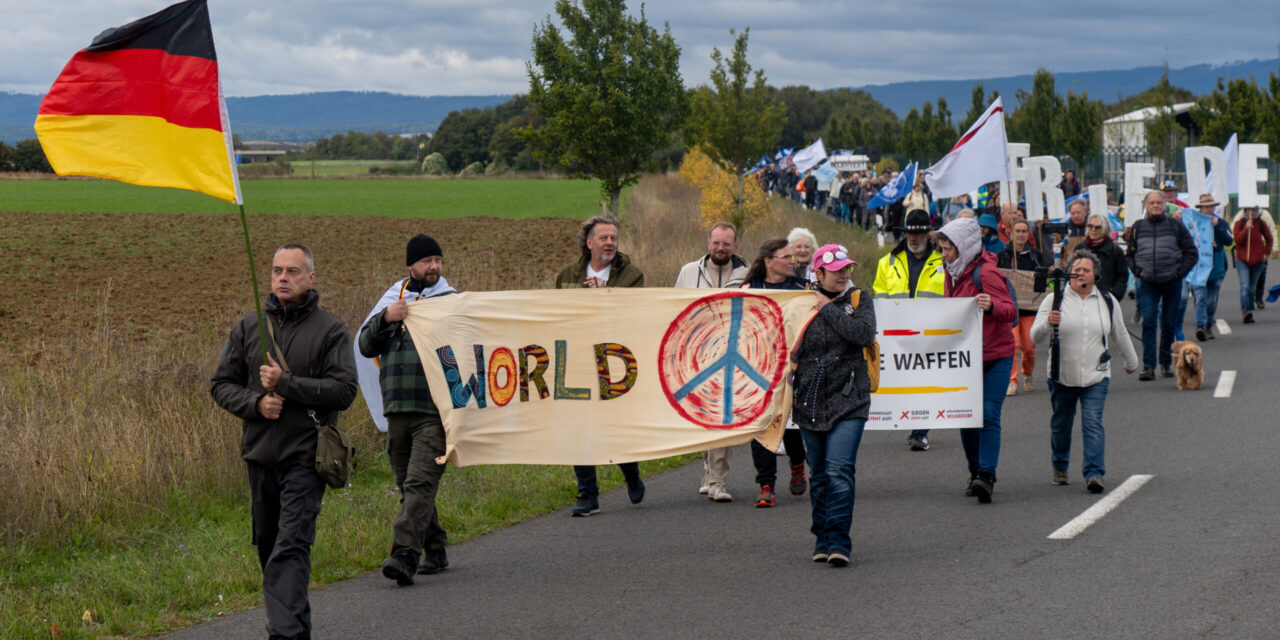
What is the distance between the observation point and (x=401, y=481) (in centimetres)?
803

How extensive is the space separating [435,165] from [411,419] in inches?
5815

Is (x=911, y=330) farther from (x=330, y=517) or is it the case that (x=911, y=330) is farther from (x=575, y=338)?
(x=330, y=517)

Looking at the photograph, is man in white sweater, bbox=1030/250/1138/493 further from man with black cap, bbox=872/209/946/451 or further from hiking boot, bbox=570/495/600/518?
hiking boot, bbox=570/495/600/518

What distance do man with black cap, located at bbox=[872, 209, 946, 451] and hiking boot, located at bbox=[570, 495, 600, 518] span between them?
2.80 metres

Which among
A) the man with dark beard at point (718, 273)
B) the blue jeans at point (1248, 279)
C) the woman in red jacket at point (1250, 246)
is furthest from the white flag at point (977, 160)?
the blue jeans at point (1248, 279)

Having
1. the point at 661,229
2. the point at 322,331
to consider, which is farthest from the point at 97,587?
the point at 661,229

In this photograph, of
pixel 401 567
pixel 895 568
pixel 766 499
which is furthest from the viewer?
pixel 766 499

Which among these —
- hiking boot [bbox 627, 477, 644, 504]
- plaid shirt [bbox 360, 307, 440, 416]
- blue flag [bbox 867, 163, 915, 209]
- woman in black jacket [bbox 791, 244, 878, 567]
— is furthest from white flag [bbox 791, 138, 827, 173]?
plaid shirt [bbox 360, 307, 440, 416]

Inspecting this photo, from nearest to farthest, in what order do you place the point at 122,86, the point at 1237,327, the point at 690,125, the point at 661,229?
the point at 122,86
the point at 1237,327
the point at 661,229
the point at 690,125

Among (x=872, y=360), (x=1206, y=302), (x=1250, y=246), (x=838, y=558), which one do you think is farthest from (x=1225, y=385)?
(x=838, y=558)

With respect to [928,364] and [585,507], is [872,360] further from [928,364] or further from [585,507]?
[585,507]

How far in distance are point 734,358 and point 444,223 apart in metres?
47.2

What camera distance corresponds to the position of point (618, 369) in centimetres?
903

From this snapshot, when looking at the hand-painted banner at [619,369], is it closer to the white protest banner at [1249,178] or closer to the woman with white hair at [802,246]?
→ the woman with white hair at [802,246]
